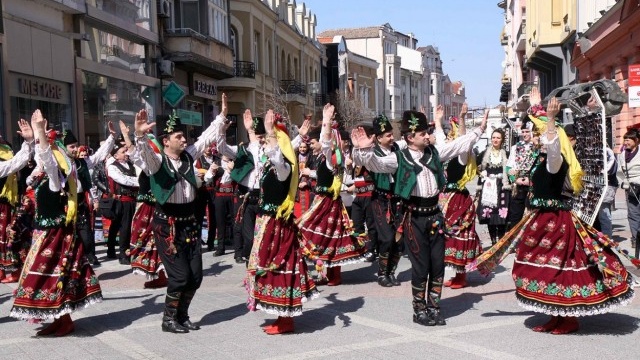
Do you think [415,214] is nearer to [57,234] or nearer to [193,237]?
[193,237]

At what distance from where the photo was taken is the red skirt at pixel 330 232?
370 inches

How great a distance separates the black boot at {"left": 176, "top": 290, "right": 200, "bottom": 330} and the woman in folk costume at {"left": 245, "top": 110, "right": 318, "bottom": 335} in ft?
1.78

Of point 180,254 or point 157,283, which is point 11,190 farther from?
point 180,254

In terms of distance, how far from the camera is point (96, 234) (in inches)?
548

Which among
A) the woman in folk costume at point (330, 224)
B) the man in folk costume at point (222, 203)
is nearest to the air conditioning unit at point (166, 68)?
the man in folk costume at point (222, 203)

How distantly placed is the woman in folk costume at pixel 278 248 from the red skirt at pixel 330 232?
2.20 metres

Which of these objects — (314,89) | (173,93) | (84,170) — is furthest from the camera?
(314,89)

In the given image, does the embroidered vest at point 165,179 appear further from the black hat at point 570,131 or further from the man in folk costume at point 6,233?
the black hat at point 570,131

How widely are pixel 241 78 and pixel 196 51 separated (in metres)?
7.62

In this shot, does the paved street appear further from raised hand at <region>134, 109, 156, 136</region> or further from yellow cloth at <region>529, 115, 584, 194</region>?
raised hand at <region>134, 109, 156, 136</region>

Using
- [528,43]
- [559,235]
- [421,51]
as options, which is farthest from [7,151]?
[421,51]

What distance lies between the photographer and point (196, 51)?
27.0m

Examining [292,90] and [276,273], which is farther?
[292,90]

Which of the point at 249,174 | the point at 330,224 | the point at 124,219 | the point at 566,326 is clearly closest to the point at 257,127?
the point at 249,174
